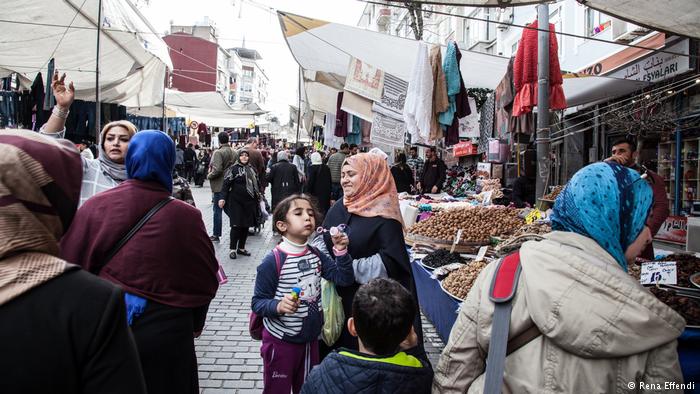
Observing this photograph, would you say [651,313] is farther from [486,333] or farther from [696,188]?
[696,188]

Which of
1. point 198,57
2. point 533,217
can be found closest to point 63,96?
point 533,217

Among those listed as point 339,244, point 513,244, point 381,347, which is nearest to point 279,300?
point 339,244

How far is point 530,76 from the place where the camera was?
22.7ft

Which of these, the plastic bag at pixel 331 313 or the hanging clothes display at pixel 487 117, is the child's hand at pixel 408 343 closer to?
the plastic bag at pixel 331 313

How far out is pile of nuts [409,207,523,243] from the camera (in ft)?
19.1

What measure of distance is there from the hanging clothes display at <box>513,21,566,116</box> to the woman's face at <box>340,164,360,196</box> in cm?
461

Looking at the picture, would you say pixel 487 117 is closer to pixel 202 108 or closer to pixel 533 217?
pixel 533 217

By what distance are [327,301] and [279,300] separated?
12.5 inches

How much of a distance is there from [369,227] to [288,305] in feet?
2.67

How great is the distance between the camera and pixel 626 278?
1.43m

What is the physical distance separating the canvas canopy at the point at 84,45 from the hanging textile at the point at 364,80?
3809mm

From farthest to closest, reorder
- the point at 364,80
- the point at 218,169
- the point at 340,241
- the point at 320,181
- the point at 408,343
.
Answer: the point at 320,181 < the point at 218,169 < the point at 364,80 < the point at 340,241 < the point at 408,343

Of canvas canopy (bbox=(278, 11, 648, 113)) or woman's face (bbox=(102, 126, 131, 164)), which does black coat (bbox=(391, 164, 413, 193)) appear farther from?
woman's face (bbox=(102, 126, 131, 164))

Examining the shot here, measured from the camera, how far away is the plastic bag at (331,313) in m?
2.88
